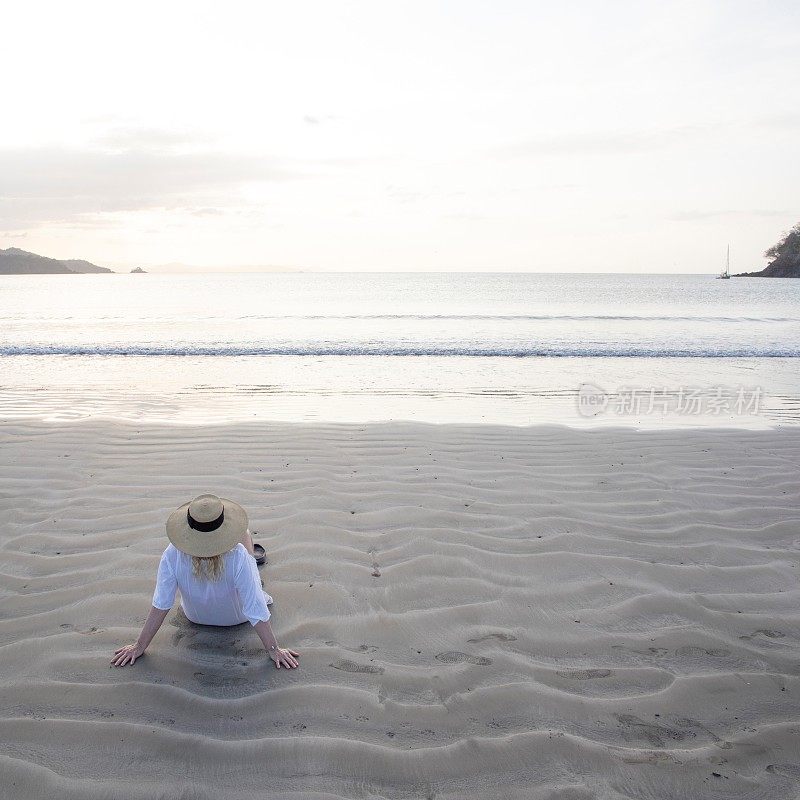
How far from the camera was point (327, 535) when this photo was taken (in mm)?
4684

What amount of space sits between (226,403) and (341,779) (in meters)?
7.44

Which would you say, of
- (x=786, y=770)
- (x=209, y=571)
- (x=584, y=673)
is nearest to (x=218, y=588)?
(x=209, y=571)

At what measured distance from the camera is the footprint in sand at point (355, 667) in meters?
3.20

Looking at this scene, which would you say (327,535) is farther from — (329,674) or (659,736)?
(659,736)

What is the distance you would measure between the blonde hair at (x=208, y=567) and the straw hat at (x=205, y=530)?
0.10m

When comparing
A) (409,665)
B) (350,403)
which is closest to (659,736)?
(409,665)

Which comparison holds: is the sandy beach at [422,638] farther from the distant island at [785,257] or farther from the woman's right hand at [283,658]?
the distant island at [785,257]

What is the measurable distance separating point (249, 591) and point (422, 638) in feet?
3.29

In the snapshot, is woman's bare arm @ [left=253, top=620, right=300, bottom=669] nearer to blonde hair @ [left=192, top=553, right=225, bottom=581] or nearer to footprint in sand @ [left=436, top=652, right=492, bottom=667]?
blonde hair @ [left=192, top=553, right=225, bottom=581]

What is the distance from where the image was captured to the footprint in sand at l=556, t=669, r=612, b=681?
3172mm

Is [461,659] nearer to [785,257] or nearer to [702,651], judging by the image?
[702,651]

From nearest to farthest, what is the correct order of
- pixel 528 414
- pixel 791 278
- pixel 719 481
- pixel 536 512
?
pixel 536 512 < pixel 719 481 < pixel 528 414 < pixel 791 278

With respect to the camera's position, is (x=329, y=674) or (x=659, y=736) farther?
(x=329, y=674)

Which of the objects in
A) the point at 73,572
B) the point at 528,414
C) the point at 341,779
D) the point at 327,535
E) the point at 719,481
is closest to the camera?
the point at 341,779
